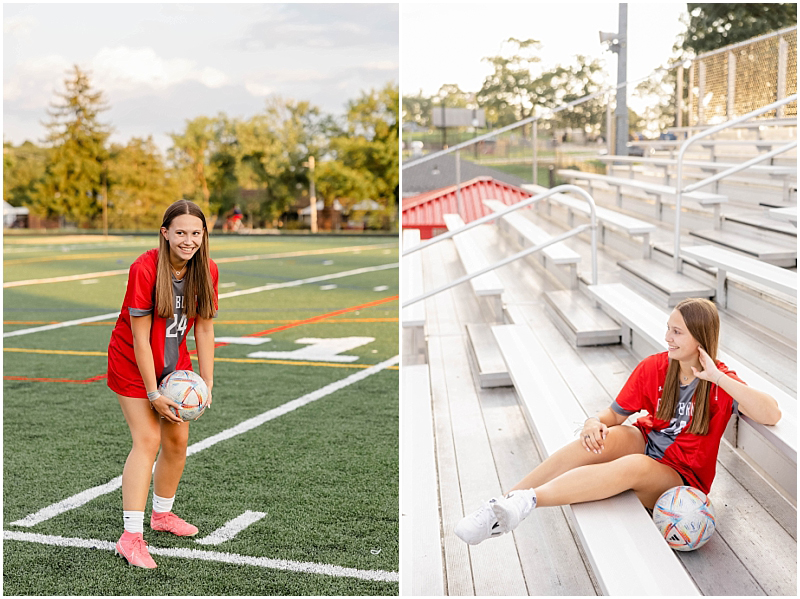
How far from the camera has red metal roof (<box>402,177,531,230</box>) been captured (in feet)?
52.8

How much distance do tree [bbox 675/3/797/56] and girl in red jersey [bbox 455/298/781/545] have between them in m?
20.6

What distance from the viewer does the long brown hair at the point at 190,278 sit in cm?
268

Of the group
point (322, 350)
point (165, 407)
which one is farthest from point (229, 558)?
point (322, 350)

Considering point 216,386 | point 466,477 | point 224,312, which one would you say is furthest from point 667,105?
point 466,477

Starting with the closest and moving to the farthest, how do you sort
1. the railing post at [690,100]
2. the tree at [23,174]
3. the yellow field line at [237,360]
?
the yellow field line at [237,360] < the railing post at [690,100] < the tree at [23,174]

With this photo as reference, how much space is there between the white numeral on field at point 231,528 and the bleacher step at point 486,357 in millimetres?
1794

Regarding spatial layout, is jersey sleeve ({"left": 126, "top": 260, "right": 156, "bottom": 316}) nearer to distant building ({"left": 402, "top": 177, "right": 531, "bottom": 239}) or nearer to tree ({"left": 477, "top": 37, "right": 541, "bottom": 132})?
distant building ({"left": 402, "top": 177, "right": 531, "bottom": 239})

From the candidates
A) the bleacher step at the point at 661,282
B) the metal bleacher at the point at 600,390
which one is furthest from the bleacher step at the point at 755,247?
the bleacher step at the point at 661,282

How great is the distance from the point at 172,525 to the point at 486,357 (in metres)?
2.44

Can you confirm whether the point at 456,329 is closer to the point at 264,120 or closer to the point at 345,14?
the point at 264,120

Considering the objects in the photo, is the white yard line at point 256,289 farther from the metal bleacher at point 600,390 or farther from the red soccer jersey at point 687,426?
the red soccer jersey at point 687,426

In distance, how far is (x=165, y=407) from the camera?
2773 mm

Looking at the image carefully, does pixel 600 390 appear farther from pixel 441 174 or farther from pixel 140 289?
pixel 441 174

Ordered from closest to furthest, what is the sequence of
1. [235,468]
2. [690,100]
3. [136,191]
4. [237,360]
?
[235,468] < [237,360] < [690,100] < [136,191]
